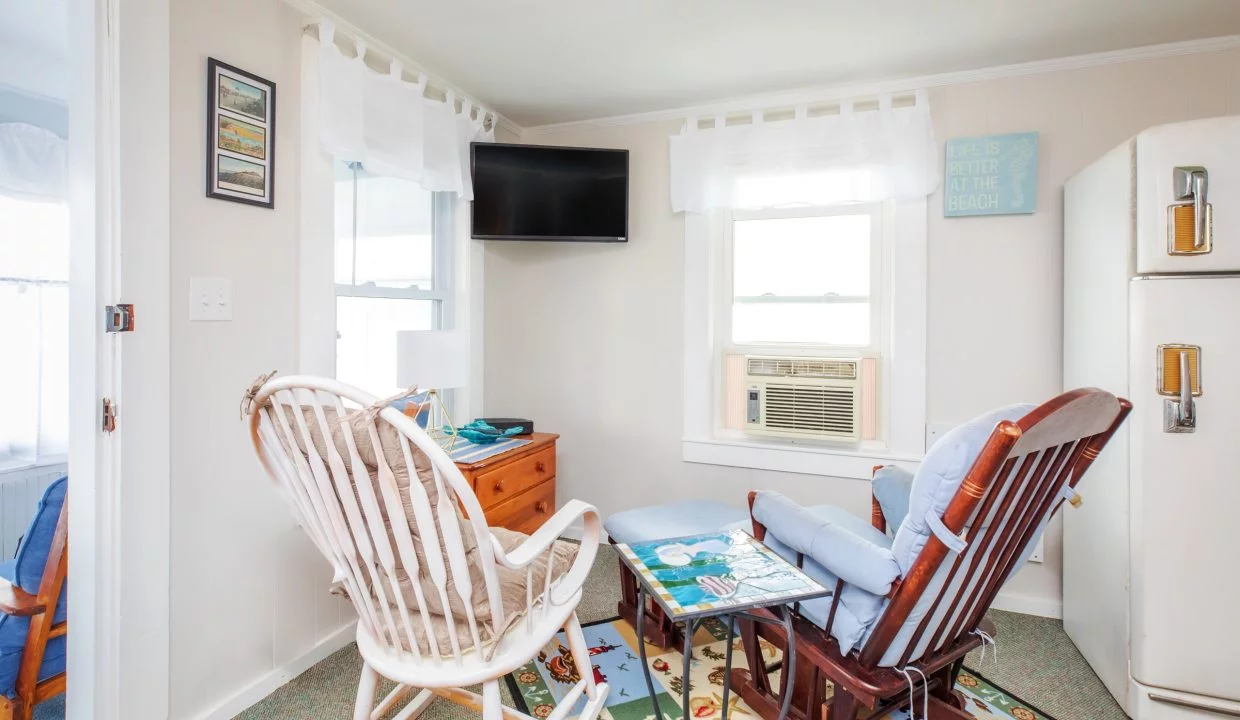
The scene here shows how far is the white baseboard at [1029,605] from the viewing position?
2520 mm

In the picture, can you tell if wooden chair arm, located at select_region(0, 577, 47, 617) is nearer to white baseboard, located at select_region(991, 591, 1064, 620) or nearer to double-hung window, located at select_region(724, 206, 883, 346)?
double-hung window, located at select_region(724, 206, 883, 346)

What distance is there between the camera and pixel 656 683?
6.70 feet

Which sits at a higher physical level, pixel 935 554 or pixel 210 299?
pixel 210 299

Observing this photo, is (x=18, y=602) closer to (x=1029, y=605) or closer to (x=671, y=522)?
(x=671, y=522)

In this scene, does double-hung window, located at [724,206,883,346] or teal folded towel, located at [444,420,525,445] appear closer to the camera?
teal folded towel, located at [444,420,525,445]

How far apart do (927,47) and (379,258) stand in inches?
95.2

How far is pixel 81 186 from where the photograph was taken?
1.54m

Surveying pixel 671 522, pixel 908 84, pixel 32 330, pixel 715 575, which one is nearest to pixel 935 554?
pixel 715 575

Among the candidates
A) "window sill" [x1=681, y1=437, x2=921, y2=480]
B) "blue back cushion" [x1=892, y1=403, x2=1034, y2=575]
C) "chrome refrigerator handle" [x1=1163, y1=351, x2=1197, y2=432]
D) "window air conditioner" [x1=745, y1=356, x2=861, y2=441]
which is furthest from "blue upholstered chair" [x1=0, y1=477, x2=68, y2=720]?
"chrome refrigerator handle" [x1=1163, y1=351, x2=1197, y2=432]

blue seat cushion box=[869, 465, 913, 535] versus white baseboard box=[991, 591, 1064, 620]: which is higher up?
blue seat cushion box=[869, 465, 913, 535]

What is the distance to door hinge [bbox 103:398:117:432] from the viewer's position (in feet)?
5.11

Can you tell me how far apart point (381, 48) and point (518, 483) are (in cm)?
187

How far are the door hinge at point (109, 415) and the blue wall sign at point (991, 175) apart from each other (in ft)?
10.00

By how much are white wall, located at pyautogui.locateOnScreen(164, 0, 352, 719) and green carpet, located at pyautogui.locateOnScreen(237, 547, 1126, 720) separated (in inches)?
3.9
